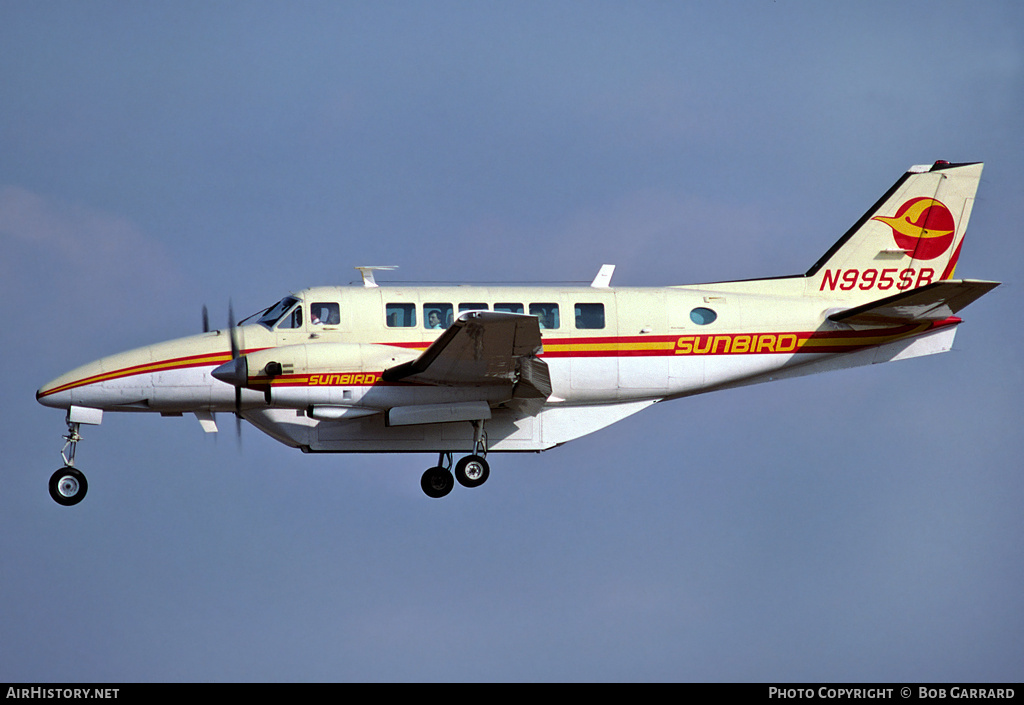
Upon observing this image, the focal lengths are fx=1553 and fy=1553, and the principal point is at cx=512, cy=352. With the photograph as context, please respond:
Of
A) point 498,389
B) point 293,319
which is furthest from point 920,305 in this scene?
point 293,319

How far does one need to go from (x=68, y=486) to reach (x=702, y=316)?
11.4 metres

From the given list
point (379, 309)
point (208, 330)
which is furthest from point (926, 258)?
point (208, 330)

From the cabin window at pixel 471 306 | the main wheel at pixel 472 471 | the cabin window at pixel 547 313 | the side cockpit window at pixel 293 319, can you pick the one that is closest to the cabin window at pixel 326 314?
the side cockpit window at pixel 293 319

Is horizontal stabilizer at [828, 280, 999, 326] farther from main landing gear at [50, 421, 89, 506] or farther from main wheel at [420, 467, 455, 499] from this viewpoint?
main landing gear at [50, 421, 89, 506]

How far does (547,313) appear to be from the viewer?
27.4m

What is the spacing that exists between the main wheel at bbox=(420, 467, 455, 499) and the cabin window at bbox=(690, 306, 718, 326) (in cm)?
523

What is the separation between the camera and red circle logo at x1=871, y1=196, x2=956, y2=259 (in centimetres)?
2933

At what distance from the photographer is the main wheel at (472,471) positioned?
27047mm

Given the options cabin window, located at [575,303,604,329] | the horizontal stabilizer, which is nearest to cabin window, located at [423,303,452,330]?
cabin window, located at [575,303,604,329]

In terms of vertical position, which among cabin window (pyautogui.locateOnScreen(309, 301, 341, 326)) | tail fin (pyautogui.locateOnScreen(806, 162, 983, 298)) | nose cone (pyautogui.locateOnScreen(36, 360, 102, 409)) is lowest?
nose cone (pyautogui.locateOnScreen(36, 360, 102, 409))

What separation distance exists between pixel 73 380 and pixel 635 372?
9730 millimetres

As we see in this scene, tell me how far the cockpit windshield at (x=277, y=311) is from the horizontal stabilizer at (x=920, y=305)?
9722 mm

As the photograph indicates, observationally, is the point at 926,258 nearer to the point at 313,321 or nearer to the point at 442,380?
the point at 442,380
